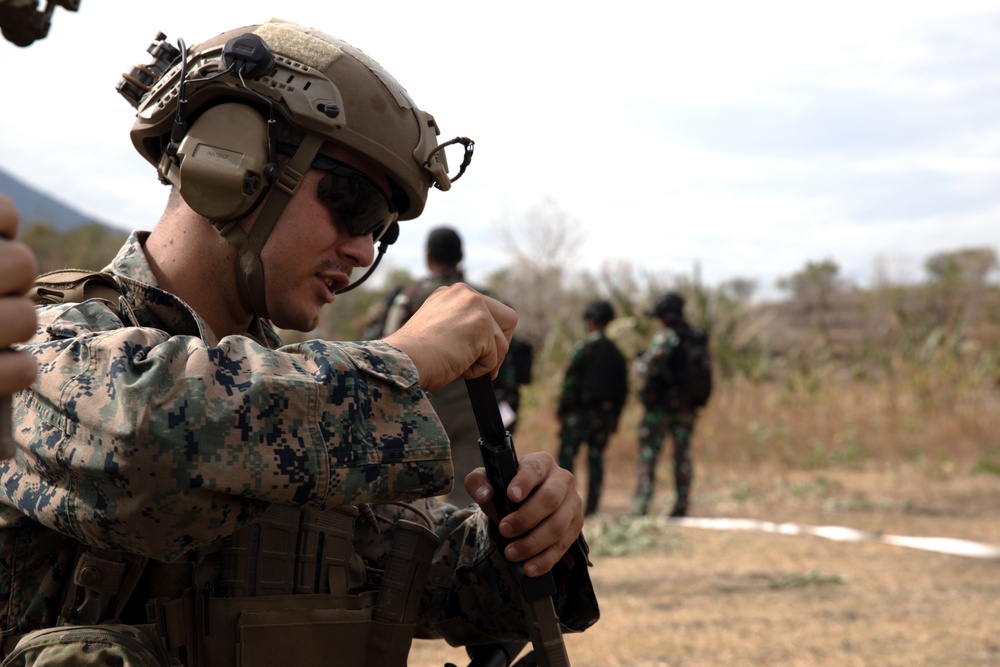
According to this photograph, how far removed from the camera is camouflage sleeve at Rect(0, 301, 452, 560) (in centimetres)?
131

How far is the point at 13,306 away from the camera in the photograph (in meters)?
0.89

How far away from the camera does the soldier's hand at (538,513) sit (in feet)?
5.76

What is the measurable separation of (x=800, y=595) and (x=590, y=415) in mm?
3908

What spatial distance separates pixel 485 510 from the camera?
185 cm

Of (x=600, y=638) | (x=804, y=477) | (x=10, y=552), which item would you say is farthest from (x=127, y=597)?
(x=804, y=477)

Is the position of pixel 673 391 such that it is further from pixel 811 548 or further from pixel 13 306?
pixel 13 306

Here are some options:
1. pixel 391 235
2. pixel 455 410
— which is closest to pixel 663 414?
pixel 455 410

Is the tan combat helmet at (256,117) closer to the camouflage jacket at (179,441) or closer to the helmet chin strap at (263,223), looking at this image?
the helmet chin strap at (263,223)

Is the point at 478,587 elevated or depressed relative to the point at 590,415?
elevated

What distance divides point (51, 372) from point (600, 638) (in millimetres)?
4471

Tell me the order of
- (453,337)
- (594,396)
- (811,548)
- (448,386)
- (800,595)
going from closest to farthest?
1. (453,337)
2. (448,386)
3. (800,595)
4. (811,548)
5. (594,396)

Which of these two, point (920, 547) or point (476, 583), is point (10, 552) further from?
point (920, 547)

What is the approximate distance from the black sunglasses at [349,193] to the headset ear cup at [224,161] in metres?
0.07

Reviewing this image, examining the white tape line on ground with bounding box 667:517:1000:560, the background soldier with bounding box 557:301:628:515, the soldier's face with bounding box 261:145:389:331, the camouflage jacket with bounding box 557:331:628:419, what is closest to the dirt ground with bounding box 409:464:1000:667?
the white tape line on ground with bounding box 667:517:1000:560
